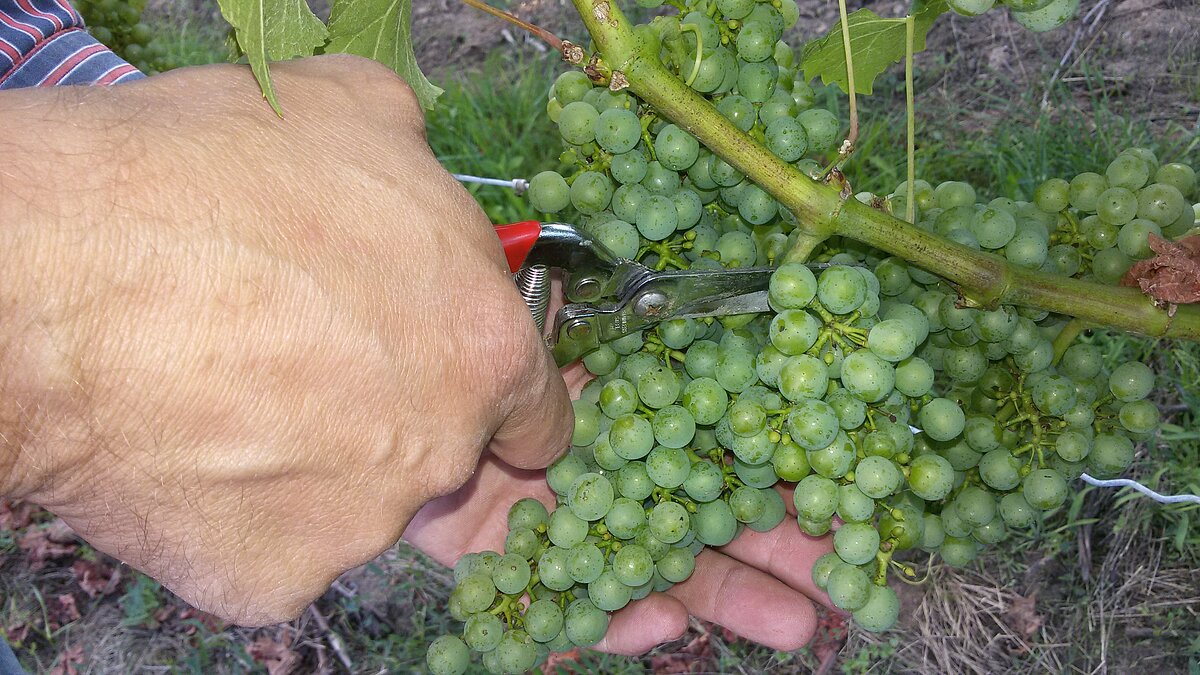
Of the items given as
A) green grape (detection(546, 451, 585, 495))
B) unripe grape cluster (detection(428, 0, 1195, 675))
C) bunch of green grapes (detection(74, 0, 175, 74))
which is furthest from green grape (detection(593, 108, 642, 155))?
bunch of green grapes (detection(74, 0, 175, 74))

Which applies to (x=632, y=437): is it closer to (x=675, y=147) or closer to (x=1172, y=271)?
(x=675, y=147)

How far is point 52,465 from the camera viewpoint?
1168 millimetres

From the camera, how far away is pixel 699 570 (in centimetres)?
197

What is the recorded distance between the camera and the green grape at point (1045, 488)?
5.32 feet

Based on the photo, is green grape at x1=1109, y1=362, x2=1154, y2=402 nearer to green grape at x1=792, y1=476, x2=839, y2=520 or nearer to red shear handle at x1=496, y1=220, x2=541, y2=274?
green grape at x1=792, y1=476, x2=839, y2=520

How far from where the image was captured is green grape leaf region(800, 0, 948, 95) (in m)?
1.69

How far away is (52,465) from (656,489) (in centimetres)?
90

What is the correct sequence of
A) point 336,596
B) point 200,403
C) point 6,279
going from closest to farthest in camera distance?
point 6,279 → point 200,403 → point 336,596

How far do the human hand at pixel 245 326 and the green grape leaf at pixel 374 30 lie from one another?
0.46 feet

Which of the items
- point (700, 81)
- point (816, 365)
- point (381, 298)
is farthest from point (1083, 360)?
point (381, 298)

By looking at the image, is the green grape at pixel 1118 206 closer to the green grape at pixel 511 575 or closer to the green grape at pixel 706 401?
the green grape at pixel 706 401

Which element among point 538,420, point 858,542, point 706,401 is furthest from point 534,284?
point 858,542

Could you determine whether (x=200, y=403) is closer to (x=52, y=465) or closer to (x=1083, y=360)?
(x=52, y=465)

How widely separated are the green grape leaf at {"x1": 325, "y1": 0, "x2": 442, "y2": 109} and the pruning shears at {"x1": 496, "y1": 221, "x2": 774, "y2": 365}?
0.30m
